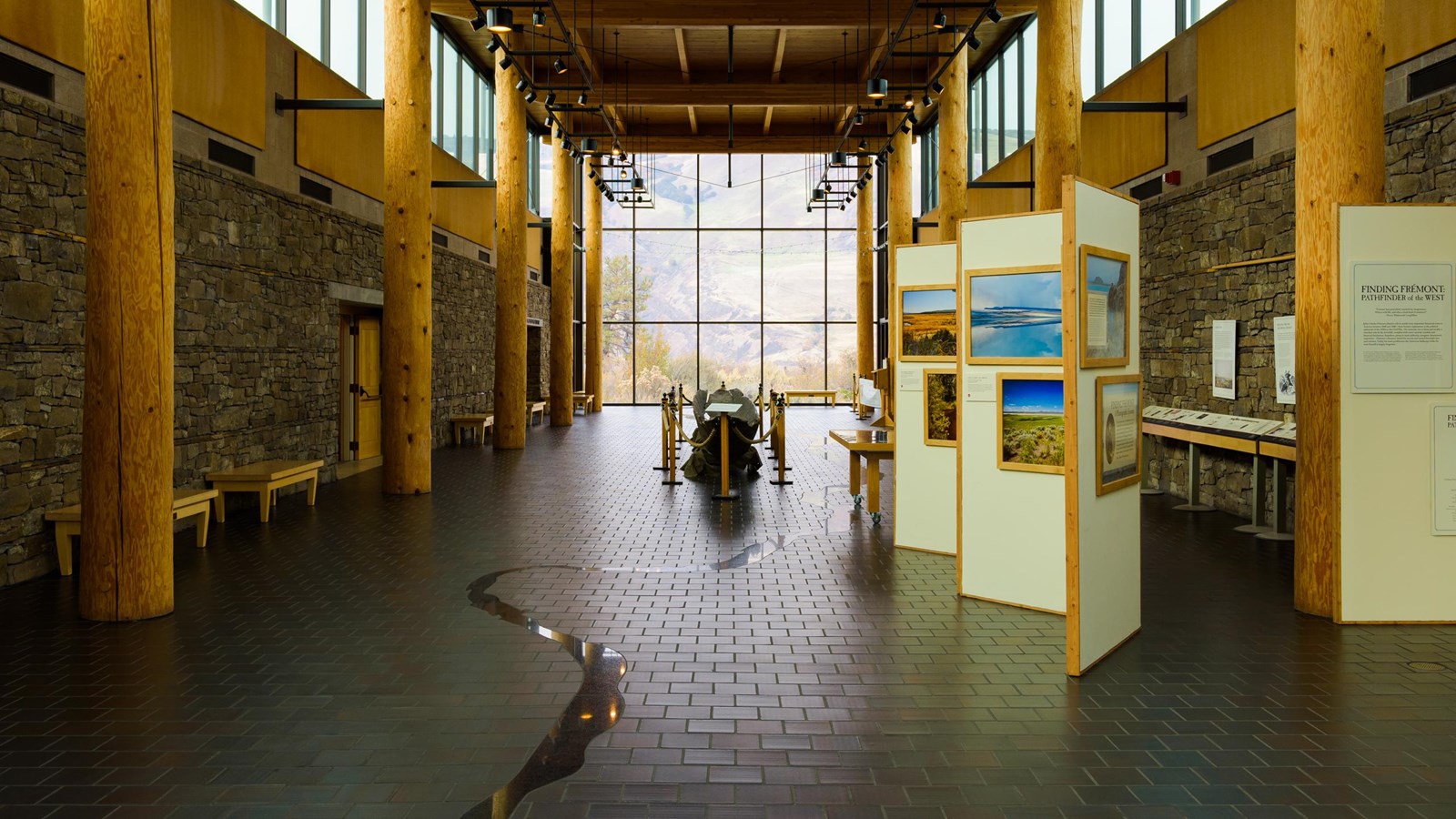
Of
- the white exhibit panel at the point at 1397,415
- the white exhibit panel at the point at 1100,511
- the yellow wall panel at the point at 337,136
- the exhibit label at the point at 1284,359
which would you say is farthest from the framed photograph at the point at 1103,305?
the yellow wall panel at the point at 337,136

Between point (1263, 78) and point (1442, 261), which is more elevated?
point (1263, 78)

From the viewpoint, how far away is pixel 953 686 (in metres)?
4.47

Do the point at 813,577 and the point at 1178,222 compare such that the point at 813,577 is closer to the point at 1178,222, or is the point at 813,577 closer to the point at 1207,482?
the point at 1207,482

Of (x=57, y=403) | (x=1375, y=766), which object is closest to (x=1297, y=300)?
(x=1375, y=766)

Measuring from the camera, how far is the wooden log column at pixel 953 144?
13.5 metres

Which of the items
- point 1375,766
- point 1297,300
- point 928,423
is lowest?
point 1375,766

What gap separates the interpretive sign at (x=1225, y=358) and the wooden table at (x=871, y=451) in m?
3.20

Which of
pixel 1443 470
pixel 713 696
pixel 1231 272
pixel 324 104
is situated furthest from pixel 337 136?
pixel 1443 470

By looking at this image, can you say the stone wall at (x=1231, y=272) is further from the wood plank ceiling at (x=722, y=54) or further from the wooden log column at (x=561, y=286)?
the wooden log column at (x=561, y=286)

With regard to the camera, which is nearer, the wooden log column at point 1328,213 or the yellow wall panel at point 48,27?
the wooden log column at point 1328,213

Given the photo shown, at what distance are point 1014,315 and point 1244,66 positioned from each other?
5.19 m

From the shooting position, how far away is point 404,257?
10555mm

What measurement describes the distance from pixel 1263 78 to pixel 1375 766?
6992 mm

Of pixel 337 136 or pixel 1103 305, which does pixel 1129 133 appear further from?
pixel 337 136
